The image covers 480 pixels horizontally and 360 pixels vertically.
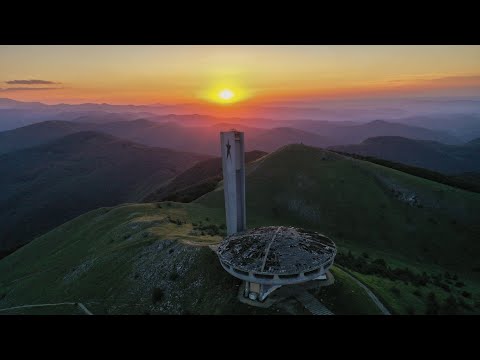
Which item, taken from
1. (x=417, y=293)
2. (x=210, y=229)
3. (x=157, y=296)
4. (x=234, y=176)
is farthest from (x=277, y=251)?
(x=210, y=229)

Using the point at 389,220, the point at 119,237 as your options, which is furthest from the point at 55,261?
the point at 389,220

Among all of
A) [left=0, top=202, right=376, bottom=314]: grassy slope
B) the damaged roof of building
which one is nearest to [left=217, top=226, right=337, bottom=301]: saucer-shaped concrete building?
the damaged roof of building

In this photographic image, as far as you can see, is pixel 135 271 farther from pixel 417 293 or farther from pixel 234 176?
pixel 417 293

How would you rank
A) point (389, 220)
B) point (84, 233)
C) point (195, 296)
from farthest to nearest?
point (389, 220) → point (84, 233) → point (195, 296)

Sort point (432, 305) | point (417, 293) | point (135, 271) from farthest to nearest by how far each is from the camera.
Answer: point (135, 271) → point (417, 293) → point (432, 305)

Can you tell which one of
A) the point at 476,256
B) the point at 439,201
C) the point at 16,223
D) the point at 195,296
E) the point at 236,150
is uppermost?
the point at 236,150

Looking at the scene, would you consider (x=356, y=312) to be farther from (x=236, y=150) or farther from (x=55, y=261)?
(x=55, y=261)

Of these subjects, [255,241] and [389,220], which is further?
[389,220]
